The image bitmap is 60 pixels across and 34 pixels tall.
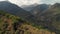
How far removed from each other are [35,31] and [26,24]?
20.4 ft

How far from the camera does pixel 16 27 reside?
2625 inches

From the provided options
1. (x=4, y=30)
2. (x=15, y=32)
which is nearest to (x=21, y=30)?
(x=15, y=32)

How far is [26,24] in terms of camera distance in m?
65.4

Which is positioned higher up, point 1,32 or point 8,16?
point 8,16

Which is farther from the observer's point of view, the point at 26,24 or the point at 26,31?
the point at 26,24

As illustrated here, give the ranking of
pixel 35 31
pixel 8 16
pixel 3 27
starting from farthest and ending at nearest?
1. pixel 8 16
2. pixel 3 27
3. pixel 35 31

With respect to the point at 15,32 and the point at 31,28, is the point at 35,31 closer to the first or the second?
the point at 31,28

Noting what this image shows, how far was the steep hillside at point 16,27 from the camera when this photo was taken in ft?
199

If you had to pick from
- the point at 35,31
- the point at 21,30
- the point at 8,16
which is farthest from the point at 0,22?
the point at 35,31

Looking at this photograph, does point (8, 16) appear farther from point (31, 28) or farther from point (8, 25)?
point (31, 28)

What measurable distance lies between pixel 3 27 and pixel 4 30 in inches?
71.5

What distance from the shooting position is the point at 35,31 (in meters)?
60.1

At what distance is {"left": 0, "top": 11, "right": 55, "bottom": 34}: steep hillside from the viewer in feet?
199

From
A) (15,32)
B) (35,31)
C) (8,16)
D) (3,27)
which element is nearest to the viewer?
(35,31)
